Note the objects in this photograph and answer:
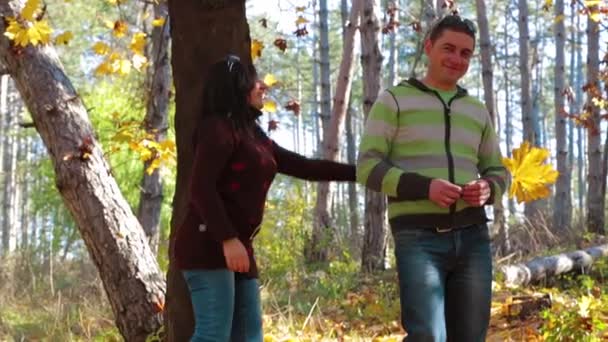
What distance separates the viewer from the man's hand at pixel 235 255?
2.70 m

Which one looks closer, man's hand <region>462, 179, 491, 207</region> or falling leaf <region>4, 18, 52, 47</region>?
man's hand <region>462, 179, 491, 207</region>

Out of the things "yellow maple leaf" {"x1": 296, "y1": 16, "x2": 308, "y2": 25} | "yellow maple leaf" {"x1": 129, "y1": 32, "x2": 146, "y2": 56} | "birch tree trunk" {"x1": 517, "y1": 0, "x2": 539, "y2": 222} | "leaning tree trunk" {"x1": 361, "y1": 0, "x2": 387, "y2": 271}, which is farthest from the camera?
"birch tree trunk" {"x1": 517, "y1": 0, "x2": 539, "y2": 222}

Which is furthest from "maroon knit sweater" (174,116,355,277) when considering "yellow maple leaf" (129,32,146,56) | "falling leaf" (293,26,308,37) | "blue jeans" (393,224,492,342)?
"falling leaf" (293,26,308,37)

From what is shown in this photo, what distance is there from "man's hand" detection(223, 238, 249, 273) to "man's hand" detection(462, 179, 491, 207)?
728 mm

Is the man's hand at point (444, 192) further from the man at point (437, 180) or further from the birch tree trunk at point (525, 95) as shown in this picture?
the birch tree trunk at point (525, 95)

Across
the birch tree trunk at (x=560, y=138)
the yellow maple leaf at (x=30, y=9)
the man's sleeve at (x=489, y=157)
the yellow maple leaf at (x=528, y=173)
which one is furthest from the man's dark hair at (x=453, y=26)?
the birch tree trunk at (x=560, y=138)

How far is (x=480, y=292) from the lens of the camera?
2738 millimetres

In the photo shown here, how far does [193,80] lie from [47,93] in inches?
51.6

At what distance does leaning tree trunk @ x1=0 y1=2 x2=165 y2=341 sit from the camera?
431 centimetres

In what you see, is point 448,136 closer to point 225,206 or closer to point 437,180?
point 437,180

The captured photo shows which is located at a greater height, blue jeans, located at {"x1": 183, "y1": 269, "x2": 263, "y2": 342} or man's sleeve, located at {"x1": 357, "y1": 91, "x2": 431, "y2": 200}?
man's sleeve, located at {"x1": 357, "y1": 91, "x2": 431, "y2": 200}

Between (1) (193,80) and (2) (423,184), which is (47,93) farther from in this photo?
(2) (423,184)

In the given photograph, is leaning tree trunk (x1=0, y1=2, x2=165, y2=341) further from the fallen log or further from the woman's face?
the fallen log

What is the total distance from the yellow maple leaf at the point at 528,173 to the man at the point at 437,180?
0.53 ft
